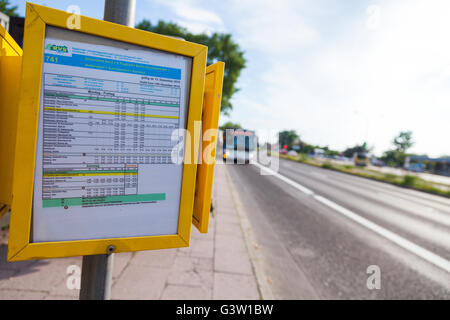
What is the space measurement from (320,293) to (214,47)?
1426cm

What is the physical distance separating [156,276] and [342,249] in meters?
3.77

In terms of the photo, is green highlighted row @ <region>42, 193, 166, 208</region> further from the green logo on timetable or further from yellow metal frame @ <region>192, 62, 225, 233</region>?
the green logo on timetable

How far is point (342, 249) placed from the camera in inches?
203

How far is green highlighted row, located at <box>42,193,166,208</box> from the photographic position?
0.92 meters

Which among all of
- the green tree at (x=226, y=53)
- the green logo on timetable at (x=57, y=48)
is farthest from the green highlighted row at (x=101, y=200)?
the green tree at (x=226, y=53)

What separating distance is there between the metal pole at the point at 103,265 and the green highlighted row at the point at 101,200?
0.22 meters

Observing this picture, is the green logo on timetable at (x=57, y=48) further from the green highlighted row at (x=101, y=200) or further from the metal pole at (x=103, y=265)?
the green highlighted row at (x=101, y=200)

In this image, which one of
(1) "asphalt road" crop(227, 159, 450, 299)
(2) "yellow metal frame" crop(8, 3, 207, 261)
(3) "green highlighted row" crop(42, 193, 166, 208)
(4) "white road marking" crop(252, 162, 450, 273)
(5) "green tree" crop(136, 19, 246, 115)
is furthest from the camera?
(5) "green tree" crop(136, 19, 246, 115)

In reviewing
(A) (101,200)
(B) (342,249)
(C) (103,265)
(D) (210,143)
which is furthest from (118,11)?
(B) (342,249)

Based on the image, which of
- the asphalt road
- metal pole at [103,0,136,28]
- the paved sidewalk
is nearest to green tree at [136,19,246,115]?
the asphalt road

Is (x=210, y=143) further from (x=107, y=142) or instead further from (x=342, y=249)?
(x=342, y=249)

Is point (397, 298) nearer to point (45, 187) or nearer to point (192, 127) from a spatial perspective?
point (192, 127)

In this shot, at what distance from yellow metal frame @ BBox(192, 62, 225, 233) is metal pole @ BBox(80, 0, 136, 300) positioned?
39 centimetres

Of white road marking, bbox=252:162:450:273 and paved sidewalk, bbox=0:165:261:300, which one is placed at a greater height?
paved sidewalk, bbox=0:165:261:300
